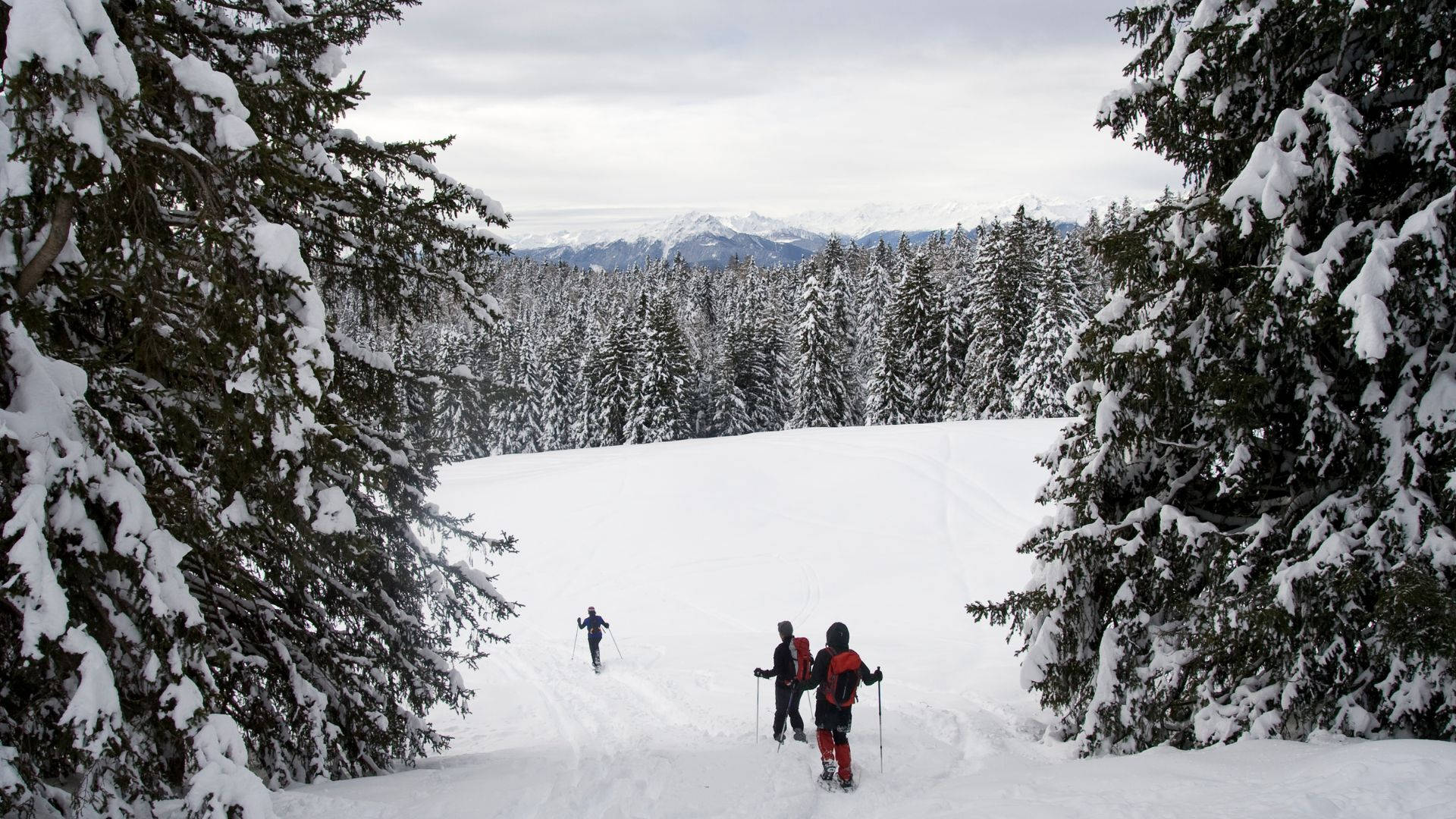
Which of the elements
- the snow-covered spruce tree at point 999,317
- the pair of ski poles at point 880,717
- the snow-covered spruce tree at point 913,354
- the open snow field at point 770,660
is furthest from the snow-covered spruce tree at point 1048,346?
the pair of ski poles at point 880,717

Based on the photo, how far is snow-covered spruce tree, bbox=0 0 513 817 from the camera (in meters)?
3.42

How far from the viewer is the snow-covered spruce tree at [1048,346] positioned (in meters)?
36.1

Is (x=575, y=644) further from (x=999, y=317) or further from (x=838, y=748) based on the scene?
(x=999, y=317)

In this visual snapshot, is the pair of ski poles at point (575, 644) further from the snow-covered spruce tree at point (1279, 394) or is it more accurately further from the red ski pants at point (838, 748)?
the snow-covered spruce tree at point (1279, 394)

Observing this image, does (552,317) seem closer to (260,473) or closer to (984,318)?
(984,318)

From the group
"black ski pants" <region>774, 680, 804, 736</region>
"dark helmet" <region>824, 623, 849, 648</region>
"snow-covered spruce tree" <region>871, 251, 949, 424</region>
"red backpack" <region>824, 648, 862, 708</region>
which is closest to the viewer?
"red backpack" <region>824, 648, 862, 708</region>

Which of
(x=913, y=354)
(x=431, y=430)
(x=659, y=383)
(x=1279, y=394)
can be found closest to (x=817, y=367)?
(x=913, y=354)

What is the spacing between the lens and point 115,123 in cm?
352

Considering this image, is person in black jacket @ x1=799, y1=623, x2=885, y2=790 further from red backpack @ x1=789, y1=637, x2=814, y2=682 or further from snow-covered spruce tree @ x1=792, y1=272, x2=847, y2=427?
snow-covered spruce tree @ x1=792, y1=272, x2=847, y2=427

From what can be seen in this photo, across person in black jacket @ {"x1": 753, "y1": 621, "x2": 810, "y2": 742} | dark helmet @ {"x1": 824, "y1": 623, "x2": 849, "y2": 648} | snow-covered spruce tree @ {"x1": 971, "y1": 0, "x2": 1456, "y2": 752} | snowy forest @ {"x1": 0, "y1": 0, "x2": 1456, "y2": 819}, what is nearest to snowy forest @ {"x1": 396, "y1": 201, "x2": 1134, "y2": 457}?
person in black jacket @ {"x1": 753, "y1": 621, "x2": 810, "y2": 742}

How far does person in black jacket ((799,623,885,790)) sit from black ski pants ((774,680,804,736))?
1289mm

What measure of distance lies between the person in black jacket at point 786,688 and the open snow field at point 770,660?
1.30 ft

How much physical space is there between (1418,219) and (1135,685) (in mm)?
4462

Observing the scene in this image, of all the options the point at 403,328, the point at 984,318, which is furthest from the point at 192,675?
the point at 984,318
